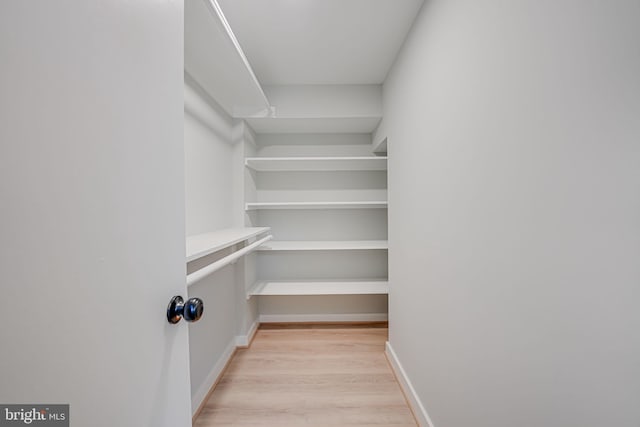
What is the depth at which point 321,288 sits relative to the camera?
2.43 meters

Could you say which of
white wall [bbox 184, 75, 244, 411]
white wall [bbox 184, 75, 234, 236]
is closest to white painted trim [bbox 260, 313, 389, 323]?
white wall [bbox 184, 75, 244, 411]

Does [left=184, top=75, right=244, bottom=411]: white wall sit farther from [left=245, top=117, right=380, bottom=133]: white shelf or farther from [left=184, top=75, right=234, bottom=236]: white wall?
[left=245, top=117, right=380, bottom=133]: white shelf

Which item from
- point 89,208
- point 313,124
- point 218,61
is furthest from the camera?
point 313,124

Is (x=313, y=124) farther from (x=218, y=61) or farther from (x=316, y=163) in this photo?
(x=218, y=61)

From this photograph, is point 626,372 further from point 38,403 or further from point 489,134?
point 38,403

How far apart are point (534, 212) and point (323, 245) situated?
189 centimetres

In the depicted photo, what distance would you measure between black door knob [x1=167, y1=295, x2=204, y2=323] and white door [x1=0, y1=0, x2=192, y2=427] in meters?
0.02

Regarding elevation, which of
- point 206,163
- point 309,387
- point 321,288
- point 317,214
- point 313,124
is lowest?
point 309,387

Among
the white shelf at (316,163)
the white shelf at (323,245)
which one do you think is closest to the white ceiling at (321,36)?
the white shelf at (316,163)

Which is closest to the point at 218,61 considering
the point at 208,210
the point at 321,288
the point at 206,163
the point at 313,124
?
the point at 206,163

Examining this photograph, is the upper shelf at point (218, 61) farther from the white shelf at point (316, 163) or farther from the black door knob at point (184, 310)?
the black door knob at point (184, 310)

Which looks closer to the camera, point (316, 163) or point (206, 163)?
point (206, 163)

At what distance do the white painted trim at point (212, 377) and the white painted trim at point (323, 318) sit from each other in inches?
22.2

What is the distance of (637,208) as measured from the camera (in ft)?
1.55
